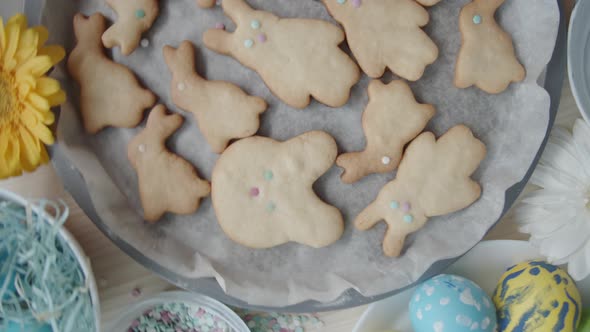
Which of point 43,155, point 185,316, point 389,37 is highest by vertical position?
point 389,37

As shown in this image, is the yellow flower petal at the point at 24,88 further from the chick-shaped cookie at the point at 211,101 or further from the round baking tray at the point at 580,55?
the round baking tray at the point at 580,55

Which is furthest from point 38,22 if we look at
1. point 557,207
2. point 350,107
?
point 557,207

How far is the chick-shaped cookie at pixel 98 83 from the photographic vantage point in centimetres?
81

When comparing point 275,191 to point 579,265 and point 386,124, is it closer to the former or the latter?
point 386,124

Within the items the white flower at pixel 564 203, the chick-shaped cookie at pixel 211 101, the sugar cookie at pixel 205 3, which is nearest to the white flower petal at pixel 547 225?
the white flower at pixel 564 203

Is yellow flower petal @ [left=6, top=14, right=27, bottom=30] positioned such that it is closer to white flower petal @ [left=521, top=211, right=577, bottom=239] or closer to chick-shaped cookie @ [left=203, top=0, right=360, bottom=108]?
chick-shaped cookie @ [left=203, top=0, right=360, bottom=108]

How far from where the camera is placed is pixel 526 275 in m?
0.80

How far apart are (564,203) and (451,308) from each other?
227 millimetres

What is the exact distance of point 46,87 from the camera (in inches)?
27.3

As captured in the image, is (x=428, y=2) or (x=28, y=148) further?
(x=428, y=2)

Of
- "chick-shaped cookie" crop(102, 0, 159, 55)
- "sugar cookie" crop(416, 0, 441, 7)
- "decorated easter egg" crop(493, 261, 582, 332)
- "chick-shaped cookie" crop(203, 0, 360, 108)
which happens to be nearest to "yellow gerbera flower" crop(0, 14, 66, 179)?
"chick-shaped cookie" crop(102, 0, 159, 55)

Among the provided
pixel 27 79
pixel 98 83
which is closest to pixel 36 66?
pixel 27 79

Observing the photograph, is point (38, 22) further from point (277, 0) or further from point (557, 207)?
point (557, 207)

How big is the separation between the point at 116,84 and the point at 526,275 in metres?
0.61
